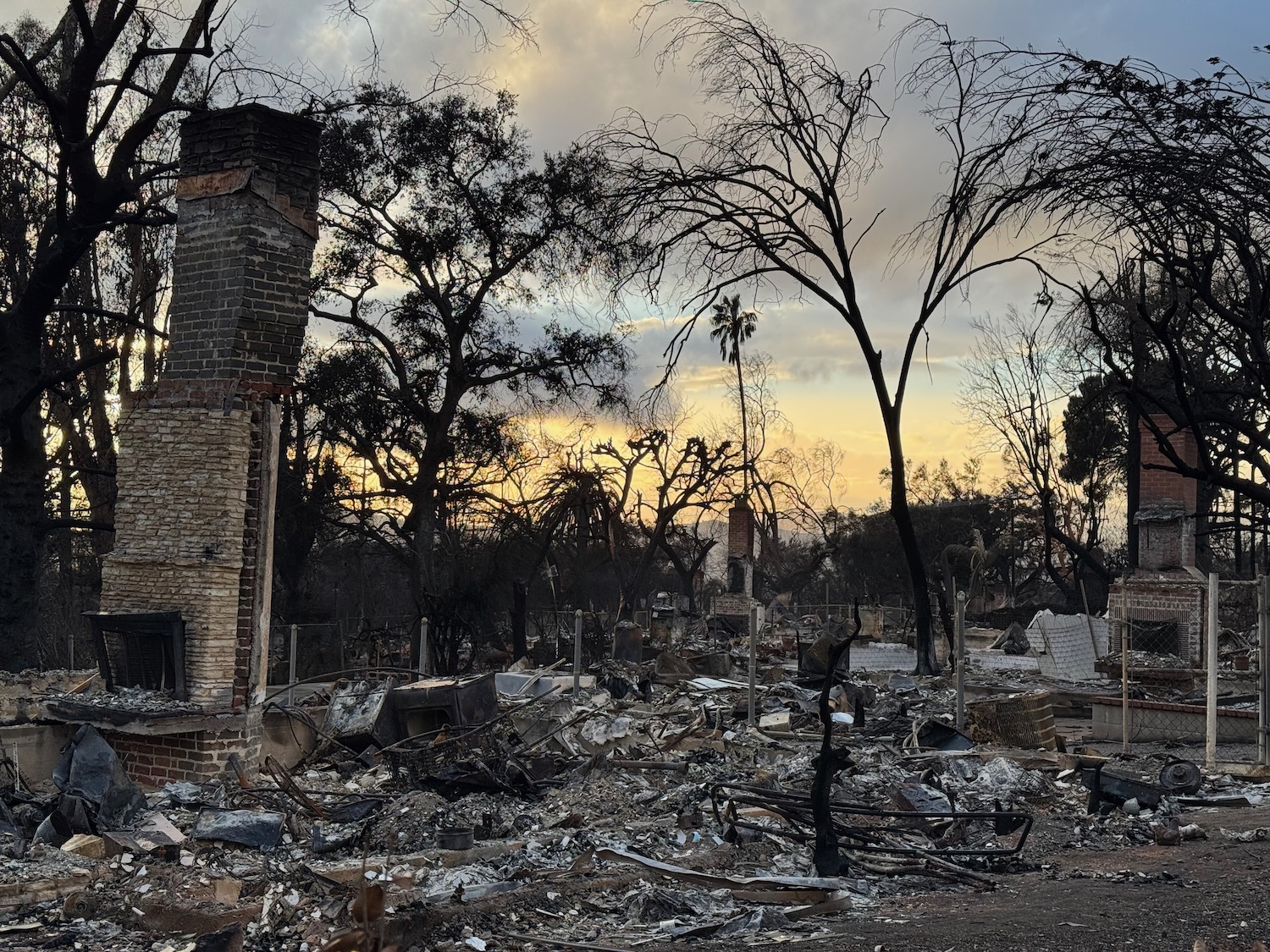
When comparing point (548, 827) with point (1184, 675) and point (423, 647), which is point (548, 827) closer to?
point (423, 647)

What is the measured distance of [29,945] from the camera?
576cm

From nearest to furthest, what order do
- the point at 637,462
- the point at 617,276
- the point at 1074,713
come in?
the point at 617,276 → the point at 1074,713 → the point at 637,462

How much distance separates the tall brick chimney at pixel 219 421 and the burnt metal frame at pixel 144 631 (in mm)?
93

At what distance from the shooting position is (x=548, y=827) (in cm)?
848

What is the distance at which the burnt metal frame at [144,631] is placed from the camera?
9711 millimetres

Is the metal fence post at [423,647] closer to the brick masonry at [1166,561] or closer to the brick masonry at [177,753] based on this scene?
the brick masonry at [177,753]

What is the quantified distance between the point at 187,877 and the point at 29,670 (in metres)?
9.93

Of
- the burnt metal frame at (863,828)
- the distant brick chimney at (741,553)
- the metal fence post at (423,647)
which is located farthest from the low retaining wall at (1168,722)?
the distant brick chimney at (741,553)

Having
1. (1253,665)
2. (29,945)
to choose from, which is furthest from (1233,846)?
(1253,665)

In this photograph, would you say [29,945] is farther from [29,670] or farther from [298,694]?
[29,670]

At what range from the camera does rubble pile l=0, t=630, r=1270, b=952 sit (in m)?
6.07

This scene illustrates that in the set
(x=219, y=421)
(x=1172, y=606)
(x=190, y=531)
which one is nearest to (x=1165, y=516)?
(x=1172, y=606)

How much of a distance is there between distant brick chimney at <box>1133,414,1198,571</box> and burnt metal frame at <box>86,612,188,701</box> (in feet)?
54.7

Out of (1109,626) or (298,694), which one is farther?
(1109,626)
